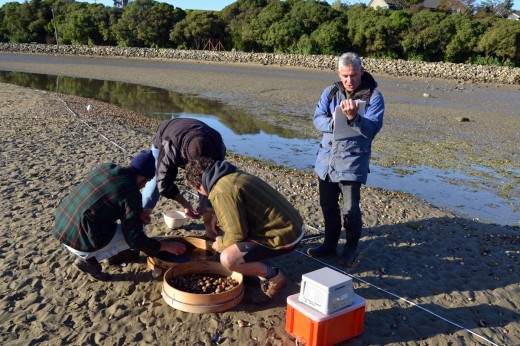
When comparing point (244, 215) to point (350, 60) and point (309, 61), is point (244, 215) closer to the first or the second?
point (350, 60)

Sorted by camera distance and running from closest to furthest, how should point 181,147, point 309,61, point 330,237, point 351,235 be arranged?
point 181,147 < point 351,235 < point 330,237 < point 309,61

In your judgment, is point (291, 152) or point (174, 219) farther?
point (291, 152)

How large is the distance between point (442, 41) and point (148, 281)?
3929cm

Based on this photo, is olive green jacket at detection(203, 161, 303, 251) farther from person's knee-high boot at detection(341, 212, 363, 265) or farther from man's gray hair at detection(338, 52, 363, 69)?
man's gray hair at detection(338, 52, 363, 69)

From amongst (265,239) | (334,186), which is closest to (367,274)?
(334,186)

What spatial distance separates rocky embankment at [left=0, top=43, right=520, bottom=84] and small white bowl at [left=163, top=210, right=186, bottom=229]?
100ft

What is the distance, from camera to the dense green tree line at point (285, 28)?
37.4 m

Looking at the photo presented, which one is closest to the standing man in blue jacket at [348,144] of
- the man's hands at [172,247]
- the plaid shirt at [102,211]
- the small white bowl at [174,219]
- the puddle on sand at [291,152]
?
the man's hands at [172,247]

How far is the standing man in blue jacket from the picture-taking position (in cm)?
430

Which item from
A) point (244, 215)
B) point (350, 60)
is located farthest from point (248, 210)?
point (350, 60)

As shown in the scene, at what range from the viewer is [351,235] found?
4871mm

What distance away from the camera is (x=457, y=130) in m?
14.6

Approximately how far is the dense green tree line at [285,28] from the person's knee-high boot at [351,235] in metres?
35.3

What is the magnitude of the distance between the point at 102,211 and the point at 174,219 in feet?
5.07
